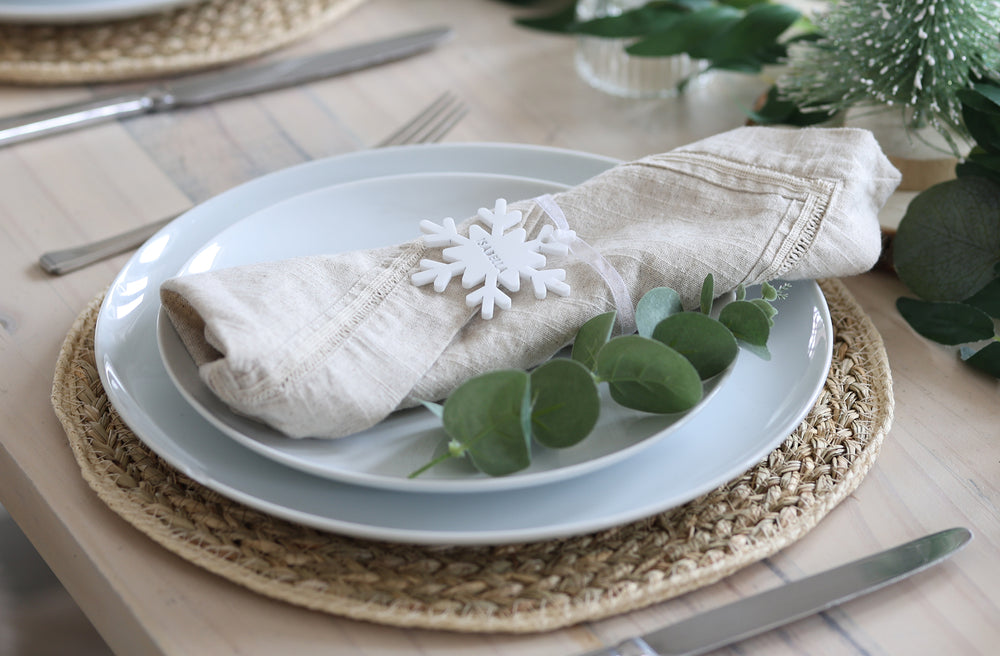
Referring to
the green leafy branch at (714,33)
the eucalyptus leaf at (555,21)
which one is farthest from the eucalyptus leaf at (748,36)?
the eucalyptus leaf at (555,21)

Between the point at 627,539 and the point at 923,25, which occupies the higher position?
the point at 923,25

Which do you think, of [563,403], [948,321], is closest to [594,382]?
[563,403]

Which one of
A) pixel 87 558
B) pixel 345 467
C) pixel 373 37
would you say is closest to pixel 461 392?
pixel 345 467

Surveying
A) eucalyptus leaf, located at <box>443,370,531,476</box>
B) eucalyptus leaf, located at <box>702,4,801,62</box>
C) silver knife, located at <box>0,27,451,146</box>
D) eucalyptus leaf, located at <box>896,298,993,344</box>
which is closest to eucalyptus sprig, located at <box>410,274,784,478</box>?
eucalyptus leaf, located at <box>443,370,531,476</box>

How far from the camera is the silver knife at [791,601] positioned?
0.47 meters

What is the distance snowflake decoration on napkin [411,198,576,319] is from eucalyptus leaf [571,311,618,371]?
34 millimetres

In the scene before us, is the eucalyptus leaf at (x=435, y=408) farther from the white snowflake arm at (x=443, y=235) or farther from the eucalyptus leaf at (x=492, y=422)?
the white snowflake arm at (x=443, y=235)

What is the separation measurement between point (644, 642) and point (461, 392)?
0.52 feet

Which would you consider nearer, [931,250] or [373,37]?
[931,250]

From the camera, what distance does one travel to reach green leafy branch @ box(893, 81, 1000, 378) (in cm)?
69

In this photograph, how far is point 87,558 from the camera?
0.52 meters

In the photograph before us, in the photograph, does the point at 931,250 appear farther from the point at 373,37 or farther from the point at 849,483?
the point at 373,37

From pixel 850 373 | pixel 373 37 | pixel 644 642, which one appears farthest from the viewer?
pixel 373 37

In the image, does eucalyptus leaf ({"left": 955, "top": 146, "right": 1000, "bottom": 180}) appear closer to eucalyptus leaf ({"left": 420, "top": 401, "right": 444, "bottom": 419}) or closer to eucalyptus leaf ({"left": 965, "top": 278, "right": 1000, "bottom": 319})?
eucalyptus leaf ({"left": 965, "top": 278, "right": 1000, "bottom": 319})
